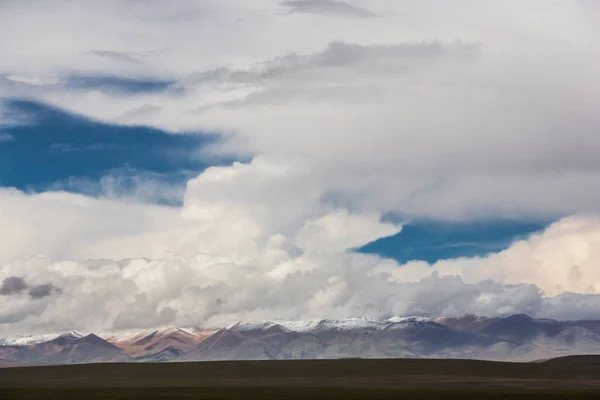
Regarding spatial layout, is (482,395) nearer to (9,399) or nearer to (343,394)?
(343,394)

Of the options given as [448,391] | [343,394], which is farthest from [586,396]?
[343,394]

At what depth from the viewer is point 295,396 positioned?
16550cm

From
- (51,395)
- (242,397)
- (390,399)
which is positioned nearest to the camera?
(390,399)

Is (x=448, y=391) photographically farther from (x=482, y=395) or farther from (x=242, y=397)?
(x=242, y=397)

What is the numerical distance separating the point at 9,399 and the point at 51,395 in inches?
435

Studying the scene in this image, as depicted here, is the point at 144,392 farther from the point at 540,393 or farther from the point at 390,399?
the point at 540,393

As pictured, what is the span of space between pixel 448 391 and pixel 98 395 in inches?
2948

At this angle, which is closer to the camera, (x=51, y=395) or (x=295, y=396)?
(x=295, y=396)

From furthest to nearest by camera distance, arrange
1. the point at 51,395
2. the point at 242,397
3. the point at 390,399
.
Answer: the point at 51,395, the point at 242,397, the point at 390,399

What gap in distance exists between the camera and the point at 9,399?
16925 cm

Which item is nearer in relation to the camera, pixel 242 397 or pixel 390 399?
pixel 390 399

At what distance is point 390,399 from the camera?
15625 cm

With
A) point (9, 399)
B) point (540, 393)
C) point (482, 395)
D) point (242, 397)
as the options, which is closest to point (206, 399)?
point (242, 397)

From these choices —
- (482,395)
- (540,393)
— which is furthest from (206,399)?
(540,393)
